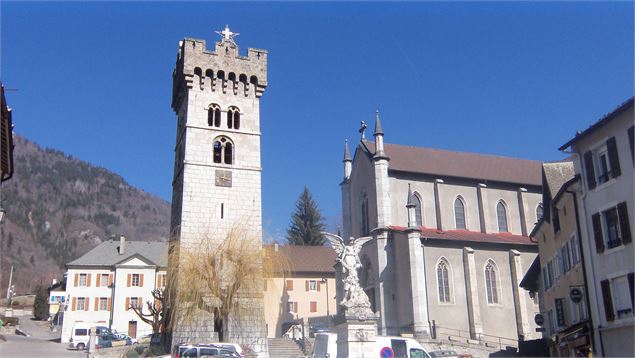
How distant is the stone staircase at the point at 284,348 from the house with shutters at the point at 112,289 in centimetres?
2169

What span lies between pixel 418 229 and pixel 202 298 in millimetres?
16061

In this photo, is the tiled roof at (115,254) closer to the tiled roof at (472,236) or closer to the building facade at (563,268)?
the tiled roof at (472,236)

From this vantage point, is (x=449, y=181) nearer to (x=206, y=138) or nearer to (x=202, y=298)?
(x=206, y=138)

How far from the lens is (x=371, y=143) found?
162ft

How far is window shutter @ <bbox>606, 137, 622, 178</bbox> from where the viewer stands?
22.2 metres

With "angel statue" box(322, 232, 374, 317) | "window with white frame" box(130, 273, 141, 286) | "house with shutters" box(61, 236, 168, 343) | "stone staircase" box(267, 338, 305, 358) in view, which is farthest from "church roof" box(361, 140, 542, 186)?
"window with white frame" box(130, 273, 141, 286)

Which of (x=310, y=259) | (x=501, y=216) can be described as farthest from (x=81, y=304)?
(x=501, y=216)

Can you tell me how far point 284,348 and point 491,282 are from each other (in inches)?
622

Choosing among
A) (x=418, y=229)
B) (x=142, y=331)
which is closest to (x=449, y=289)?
(x=418, y=229)

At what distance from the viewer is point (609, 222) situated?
22.9 metres

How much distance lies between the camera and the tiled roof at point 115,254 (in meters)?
62.5

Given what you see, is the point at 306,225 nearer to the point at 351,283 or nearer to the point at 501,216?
the point at 501,216

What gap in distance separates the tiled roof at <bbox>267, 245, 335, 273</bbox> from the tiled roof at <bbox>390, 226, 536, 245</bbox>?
1801cm

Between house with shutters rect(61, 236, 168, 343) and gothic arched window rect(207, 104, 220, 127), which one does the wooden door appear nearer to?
house with shutters rect(61, 236, 168, 343)
